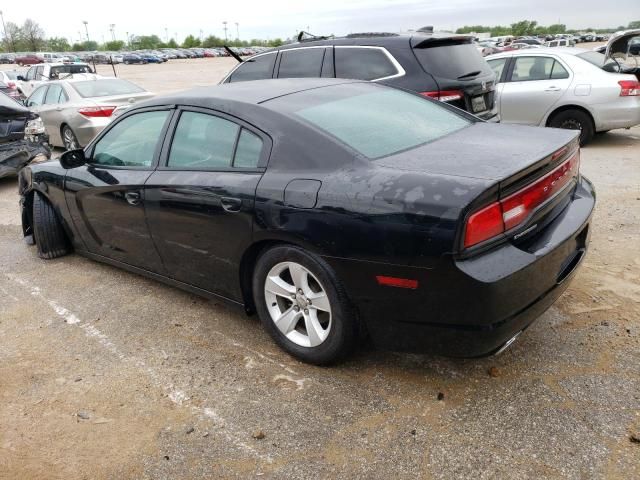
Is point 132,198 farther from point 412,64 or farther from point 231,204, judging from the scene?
point 412,64

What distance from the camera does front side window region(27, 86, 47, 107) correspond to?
37.6ft

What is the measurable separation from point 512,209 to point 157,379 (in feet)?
6.70

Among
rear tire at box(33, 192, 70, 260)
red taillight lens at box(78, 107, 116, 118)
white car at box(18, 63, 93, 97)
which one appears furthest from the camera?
white car at box(18, 63, 93, 97)

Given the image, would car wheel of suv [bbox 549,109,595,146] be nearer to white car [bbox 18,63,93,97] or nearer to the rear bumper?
the rear bumper

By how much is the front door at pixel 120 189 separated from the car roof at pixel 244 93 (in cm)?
16

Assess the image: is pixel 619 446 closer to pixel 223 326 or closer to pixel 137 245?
pixel 223 326

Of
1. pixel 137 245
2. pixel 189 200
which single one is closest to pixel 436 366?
pixel 189 200

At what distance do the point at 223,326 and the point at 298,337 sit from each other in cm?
72

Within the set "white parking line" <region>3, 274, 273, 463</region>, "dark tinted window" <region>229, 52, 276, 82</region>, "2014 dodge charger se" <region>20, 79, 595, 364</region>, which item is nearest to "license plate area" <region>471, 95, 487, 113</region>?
"2014 dodge charger se" <region>20, 79, 595, 364</region>

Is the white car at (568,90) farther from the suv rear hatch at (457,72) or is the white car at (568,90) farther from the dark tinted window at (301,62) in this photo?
the dark tinted window at (301,62)

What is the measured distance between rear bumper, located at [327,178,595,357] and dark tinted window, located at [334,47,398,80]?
383 cm

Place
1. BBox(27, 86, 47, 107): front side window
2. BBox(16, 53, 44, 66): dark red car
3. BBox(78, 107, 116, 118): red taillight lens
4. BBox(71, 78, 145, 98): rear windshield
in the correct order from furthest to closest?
1. BBox(16, 53, 44, 66): dark red car
2. BBox(27, 86, 47, 107): front side window
3. BBox(71, 78, 145, 98): rear windshield
4. BBox(78, 107, 116, 118): red taillight lens

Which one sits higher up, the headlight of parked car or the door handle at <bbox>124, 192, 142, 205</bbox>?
the door handle at <bbox>124, 192, 142, 205</bbox>

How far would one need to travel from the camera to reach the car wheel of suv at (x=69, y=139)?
1027cm
